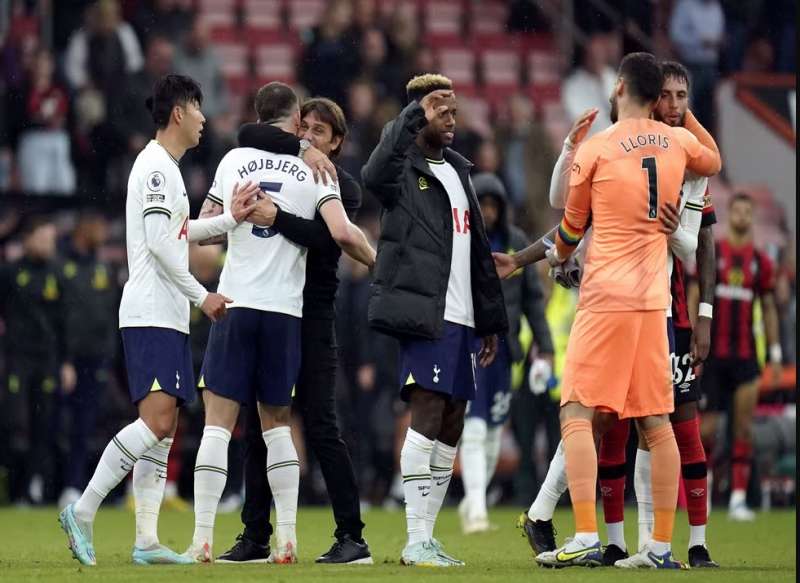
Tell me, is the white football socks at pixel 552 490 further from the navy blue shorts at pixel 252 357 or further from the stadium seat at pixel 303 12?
the stadium seat at pixel 303 12

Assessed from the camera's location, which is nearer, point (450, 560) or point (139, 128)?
point (450, 560)

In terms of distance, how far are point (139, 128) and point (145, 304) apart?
33.9 feet

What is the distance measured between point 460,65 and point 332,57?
11.0 ft

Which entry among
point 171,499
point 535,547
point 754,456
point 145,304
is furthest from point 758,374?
point 145,304

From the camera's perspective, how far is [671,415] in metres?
9.16

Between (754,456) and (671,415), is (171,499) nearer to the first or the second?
(754,456)

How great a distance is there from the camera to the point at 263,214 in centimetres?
880

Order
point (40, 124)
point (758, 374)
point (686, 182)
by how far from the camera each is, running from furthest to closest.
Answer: point (40, 124), point (758, 374), point (686, 182)

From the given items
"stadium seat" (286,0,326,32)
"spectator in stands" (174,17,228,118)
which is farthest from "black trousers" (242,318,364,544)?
"stadium seat" (286,0,326,32)

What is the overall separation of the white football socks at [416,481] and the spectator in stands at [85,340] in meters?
7.78

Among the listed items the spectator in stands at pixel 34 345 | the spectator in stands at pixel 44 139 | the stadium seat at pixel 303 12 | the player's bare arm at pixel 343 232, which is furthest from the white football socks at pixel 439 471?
the stadium seat at pixel 303 12

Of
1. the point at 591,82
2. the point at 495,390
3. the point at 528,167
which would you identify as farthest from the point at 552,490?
the point at 591,82

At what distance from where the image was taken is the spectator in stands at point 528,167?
20.0 m

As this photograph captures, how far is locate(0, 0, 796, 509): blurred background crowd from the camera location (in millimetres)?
16484
